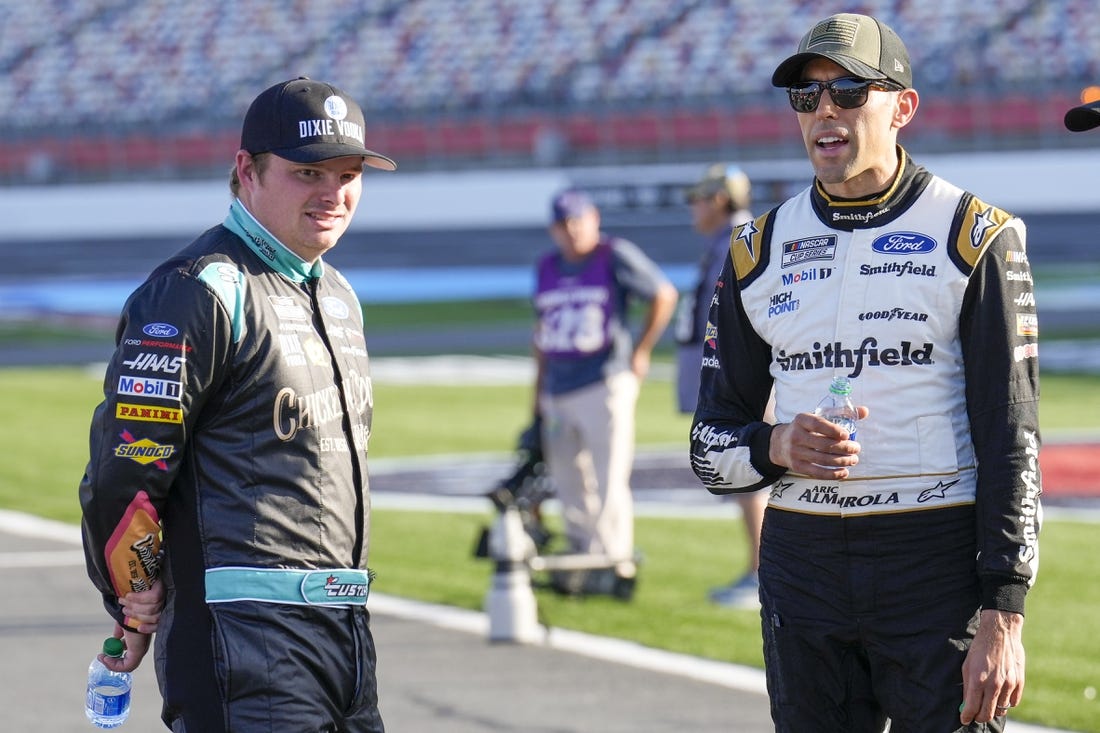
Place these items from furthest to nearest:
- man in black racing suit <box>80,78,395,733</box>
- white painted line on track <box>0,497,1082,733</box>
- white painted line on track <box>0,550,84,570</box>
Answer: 1. white painted line on track <box>0,550,84,570</box>
2. white painted line on track <box>0,497,1082,733</box>
3. man in black racing suit <box>80,78,395,733</box>

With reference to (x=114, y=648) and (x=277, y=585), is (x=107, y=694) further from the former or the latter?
(x=277, y=585)

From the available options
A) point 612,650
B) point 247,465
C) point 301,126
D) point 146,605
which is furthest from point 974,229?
point 612,650

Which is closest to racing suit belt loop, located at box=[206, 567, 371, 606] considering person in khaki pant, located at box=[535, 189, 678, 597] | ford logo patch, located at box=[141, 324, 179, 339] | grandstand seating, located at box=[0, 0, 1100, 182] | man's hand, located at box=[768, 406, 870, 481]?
ford logo patch, located at box=[141, 324, 179, 339]

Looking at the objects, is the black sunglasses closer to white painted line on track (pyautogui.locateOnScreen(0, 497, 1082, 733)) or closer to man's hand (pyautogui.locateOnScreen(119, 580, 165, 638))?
man's hand (pyautogui.locateOnScreen(119, 580, 165, 638))

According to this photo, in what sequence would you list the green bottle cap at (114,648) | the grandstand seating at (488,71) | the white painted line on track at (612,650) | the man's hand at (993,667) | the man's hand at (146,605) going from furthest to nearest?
1. the grandstand seating at (488,71)
2. the white painted line on track at (612,650)
3. the green bottle cap at (114,648)
4. the man's hand at (146,605)
5. the man's hand at (993,667)

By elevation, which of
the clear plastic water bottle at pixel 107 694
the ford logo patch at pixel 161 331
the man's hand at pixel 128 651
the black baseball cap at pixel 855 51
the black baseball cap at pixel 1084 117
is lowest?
the clear plastic water bottle at pixel 107 694

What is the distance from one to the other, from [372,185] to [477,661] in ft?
94.5

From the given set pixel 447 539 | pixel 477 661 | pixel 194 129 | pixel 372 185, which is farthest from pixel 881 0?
Result: pixel 477 661

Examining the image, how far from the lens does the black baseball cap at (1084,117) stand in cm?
361

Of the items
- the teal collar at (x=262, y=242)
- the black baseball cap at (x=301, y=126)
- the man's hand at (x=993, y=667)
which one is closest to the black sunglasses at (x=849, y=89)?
the black baseball cap at (x=301, y=126)

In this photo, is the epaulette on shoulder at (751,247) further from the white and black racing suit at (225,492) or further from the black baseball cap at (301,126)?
the white and black racing suit at (225,492)

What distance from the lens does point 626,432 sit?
873cm

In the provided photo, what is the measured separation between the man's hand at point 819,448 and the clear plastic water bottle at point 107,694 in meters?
1.48

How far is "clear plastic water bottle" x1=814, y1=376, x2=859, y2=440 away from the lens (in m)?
3.26
